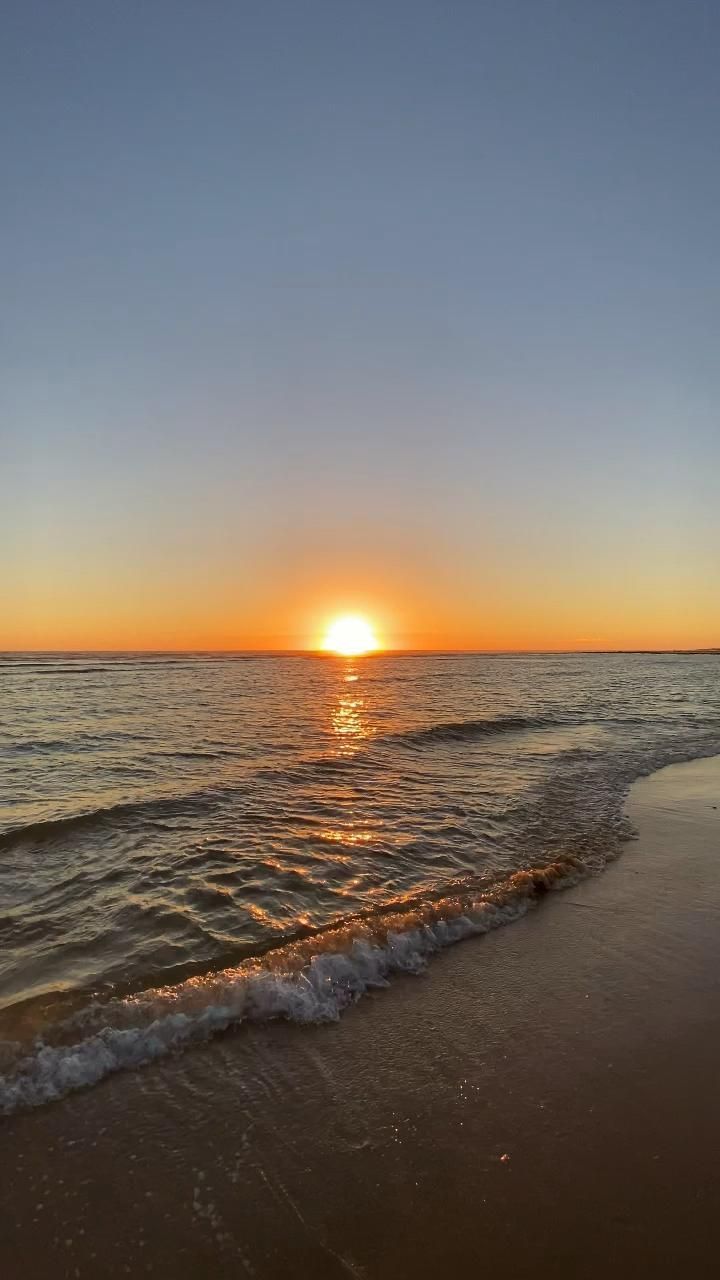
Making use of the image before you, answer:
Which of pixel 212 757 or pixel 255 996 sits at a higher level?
pixel 212 757

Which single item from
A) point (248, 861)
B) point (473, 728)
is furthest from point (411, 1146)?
point (473, 728)

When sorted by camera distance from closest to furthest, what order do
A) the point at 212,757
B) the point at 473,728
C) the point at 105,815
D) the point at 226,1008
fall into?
the point at 226,1008, the point at 105,815, the point at 212,757, the point at 473,728

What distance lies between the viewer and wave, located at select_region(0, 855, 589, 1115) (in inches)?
166

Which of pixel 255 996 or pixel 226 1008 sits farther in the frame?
pixel 255 996

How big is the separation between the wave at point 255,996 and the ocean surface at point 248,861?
16 millimetres

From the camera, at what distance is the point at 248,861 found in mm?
8320

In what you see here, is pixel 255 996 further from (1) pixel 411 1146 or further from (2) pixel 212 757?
(2) pixel 212 757

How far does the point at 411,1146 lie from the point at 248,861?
5.07 meters

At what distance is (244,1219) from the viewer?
10.2ft

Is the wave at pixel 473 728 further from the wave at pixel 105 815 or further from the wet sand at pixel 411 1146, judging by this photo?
the wet sand at pixel 411 1146

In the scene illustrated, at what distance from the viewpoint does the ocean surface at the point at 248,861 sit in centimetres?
495

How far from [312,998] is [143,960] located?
5.55 feet

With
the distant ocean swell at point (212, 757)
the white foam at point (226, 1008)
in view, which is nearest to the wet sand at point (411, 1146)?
the white foam at point (226, 1008)

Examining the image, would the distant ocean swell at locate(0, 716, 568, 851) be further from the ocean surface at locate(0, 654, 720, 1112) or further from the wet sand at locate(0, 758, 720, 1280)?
the wet sand at locate(0, 758, 720, 1280)
